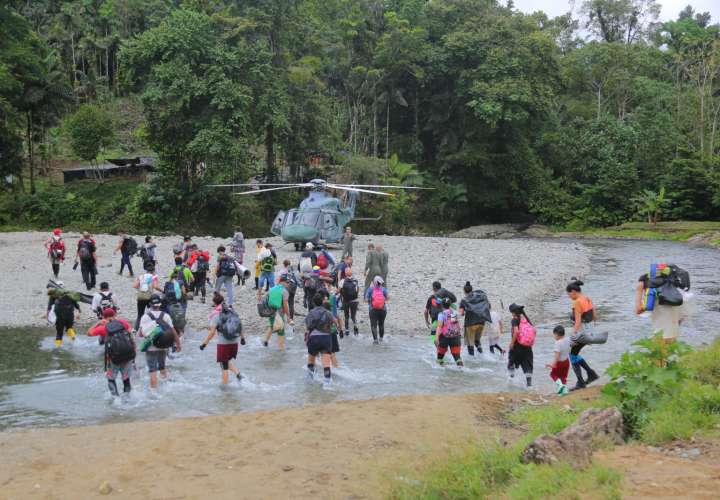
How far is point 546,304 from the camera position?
19.2m

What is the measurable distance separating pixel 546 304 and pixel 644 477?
13440 millimetres

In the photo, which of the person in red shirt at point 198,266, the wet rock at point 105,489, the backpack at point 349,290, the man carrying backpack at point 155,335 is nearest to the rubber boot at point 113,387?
the man carrying backpack at point 155,335

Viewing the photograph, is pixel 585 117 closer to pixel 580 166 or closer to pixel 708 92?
pixel 580 166

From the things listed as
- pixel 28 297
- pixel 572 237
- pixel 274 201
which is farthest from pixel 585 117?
pixel 28 297

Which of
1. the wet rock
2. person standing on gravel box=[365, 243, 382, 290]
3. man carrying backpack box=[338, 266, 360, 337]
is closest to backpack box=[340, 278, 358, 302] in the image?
man carrying backpack box=[338, 266, 360, 337]

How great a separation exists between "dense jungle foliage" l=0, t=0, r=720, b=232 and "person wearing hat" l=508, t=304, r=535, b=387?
1040 inches

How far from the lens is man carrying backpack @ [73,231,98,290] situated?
1802 centimetres

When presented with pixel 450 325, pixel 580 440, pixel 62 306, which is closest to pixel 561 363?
pixel 450 325

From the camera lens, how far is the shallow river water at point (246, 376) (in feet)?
33.6

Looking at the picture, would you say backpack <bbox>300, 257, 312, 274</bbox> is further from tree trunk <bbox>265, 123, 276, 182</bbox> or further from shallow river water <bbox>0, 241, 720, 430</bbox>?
tree trunk <bbox>265, 123, 276, 182</bbox>

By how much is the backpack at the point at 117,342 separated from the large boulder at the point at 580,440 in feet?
20.0

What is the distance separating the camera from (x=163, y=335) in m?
10.6

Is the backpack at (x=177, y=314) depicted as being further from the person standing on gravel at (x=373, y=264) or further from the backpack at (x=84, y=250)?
the backpack at (x=84, y=250)

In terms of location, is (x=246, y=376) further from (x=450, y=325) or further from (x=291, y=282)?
(x=450, y=325)
